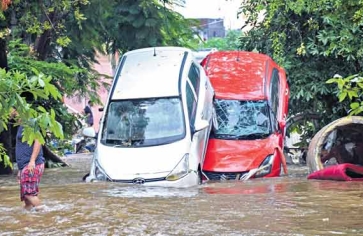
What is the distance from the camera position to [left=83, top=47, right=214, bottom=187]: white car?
10125 mm

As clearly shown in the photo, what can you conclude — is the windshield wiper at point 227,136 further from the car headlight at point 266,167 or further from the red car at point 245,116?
the car headlight at point 266,167

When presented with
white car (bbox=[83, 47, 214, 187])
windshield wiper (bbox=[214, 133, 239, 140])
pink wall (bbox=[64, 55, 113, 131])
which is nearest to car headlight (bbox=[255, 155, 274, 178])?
windshield wiper (bbox=[214, 133, 239, 140])

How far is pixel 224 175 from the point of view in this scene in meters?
11.7

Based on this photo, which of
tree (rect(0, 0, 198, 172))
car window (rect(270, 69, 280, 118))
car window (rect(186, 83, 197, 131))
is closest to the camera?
car window (rect(186, 83, 197, 131))

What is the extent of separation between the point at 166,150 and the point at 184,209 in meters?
2.74

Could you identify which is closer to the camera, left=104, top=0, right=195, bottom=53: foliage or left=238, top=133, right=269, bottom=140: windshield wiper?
left=238, top=133, right=269, bottom=140: windshield wiper

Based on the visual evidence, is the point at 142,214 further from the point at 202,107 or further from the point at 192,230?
the point at 202,107

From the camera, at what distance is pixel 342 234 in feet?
19.7

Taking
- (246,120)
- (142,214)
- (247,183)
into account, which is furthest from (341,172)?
(142,214)

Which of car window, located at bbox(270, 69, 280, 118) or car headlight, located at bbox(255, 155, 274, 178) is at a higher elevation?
car window, located at bbox(270, 69, 280, 118)

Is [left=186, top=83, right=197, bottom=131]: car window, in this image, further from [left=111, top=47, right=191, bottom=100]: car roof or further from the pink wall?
the pink wall

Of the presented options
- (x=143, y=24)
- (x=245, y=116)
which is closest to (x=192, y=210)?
(x=245, y=116)

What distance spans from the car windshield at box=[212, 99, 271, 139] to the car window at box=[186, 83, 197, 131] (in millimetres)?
1076

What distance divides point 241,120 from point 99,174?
3.50m
